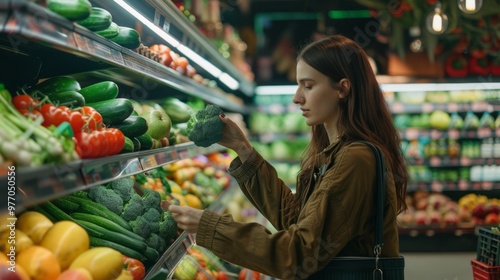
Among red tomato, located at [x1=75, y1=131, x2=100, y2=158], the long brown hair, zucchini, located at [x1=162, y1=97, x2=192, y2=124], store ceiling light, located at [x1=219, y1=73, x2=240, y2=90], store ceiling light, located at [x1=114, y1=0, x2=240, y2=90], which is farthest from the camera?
store ceiling light, located at [x1=219, y1=73, x2=240, y2=90]

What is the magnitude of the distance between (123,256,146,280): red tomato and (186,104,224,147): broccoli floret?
65 cm

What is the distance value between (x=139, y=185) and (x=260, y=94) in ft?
18.6

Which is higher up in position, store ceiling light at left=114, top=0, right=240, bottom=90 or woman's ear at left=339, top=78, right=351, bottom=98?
store ceiling light at left=114, top=0, right=240, bottom=90

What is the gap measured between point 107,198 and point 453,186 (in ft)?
21.5

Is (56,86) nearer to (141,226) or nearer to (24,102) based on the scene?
(24,102)

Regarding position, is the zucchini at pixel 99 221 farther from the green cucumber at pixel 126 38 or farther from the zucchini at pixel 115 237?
the green cucumber at pixel 126 38

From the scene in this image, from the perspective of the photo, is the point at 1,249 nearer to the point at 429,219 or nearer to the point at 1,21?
the point at 1,21

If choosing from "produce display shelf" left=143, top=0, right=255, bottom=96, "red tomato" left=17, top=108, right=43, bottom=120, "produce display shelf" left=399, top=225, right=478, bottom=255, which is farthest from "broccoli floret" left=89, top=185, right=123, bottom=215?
"produce display shelf" left=399, top=225, right=478, bottom=255

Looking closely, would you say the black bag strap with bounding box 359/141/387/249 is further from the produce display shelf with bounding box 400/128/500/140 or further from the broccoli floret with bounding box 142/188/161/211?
the produce display shelf with bounding box 400/128/500/140

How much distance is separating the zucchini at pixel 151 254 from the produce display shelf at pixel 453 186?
6.15 m

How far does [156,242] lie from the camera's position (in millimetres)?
2416

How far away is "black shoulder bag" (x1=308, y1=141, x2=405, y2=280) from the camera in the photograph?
2.19 metres

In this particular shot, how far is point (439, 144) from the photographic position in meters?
8.15

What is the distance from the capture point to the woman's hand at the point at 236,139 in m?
2.71
